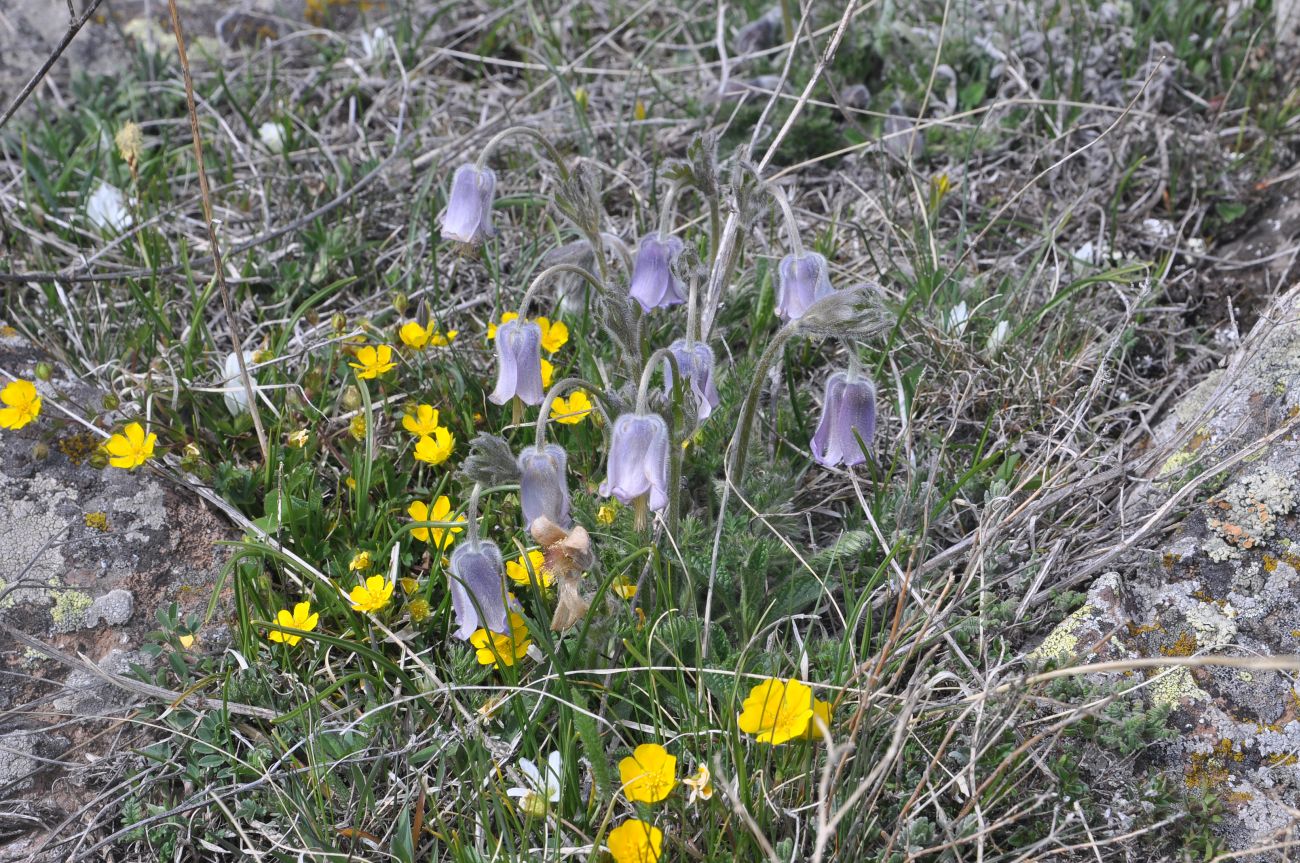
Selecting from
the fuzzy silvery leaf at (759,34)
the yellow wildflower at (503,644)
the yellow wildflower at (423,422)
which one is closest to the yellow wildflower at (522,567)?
the yellow wildflower at (503,644)

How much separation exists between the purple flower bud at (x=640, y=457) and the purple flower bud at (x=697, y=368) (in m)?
0.24

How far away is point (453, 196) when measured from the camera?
2570mm

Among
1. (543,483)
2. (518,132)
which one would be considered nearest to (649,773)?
(543,483)

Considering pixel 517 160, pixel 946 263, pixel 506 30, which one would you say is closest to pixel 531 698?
pixel 946 263

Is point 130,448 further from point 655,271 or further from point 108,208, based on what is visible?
point 108,208

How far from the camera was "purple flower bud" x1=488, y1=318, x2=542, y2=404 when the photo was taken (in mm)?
2340

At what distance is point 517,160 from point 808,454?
1.67 meters

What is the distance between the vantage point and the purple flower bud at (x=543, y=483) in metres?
2.15

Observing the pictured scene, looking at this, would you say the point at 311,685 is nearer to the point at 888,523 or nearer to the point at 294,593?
the point at 294,593

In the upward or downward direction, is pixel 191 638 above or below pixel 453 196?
below

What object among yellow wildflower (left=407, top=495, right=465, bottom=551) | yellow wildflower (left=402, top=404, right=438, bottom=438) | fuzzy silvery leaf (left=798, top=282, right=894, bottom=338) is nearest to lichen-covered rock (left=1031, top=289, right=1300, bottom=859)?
fuzzy silvery leaf (left=798, top=282, right=894, bottom=338)

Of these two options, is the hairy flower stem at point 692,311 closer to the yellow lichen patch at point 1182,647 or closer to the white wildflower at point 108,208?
the yellow lichen patch at point 1182,647

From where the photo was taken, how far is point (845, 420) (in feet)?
7.46

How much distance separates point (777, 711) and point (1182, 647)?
2.88ft
